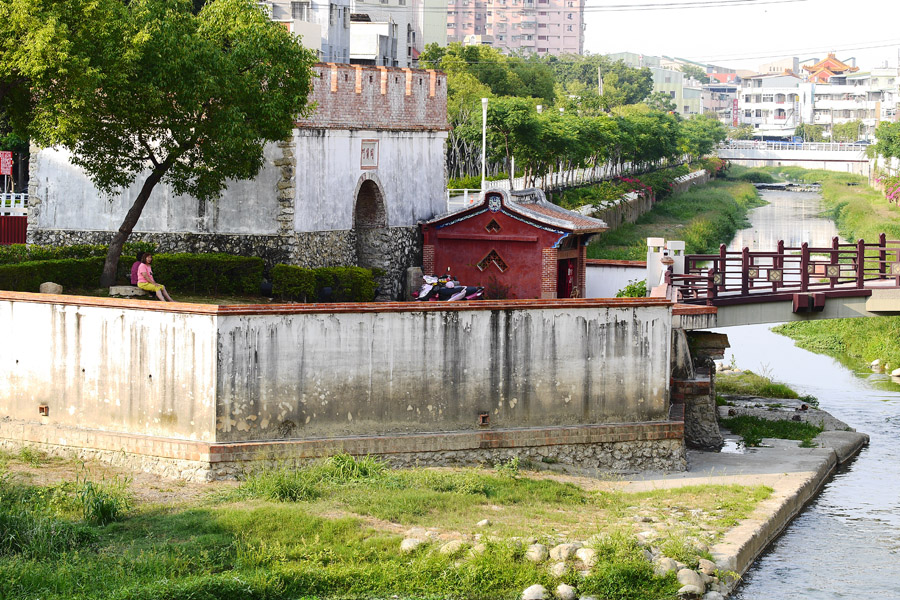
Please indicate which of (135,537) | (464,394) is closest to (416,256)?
(464,394)

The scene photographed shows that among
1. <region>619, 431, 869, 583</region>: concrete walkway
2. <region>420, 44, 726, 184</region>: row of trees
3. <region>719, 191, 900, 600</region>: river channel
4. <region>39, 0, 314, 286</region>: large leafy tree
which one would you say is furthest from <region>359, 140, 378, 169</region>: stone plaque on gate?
<region>719, 191, 900, 600</region>: river channel

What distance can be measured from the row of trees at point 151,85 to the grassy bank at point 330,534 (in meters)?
6.06

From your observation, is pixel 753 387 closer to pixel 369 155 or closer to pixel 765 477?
pixel 765 477

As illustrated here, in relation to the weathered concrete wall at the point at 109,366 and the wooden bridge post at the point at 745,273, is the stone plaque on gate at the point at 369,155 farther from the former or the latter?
the weathered concrete wall at the point at 109,366

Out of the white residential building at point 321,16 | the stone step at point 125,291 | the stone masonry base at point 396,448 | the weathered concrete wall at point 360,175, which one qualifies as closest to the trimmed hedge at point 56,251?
the stone step at point 125,291

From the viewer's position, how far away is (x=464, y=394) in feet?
63.4

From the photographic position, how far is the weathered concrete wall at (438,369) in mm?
18172

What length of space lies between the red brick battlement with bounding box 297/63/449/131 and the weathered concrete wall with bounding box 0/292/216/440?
7442 millimetres

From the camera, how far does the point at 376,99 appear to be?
87.7 ft

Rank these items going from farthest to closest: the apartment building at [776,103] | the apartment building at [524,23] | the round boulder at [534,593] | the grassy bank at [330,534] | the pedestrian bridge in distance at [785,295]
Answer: the apartment building at [524,23] < the apartment building at [776,103] < the pedestrian bridge in distance at [785,295] < the round boulder at [534,593] < the grassy bank at [330,534]

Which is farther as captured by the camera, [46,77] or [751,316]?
[751,316]

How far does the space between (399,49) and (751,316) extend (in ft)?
189

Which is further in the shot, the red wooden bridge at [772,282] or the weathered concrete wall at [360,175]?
the weathered concrete wall at [360,175]

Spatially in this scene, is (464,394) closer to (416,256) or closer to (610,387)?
A: (610,387)
